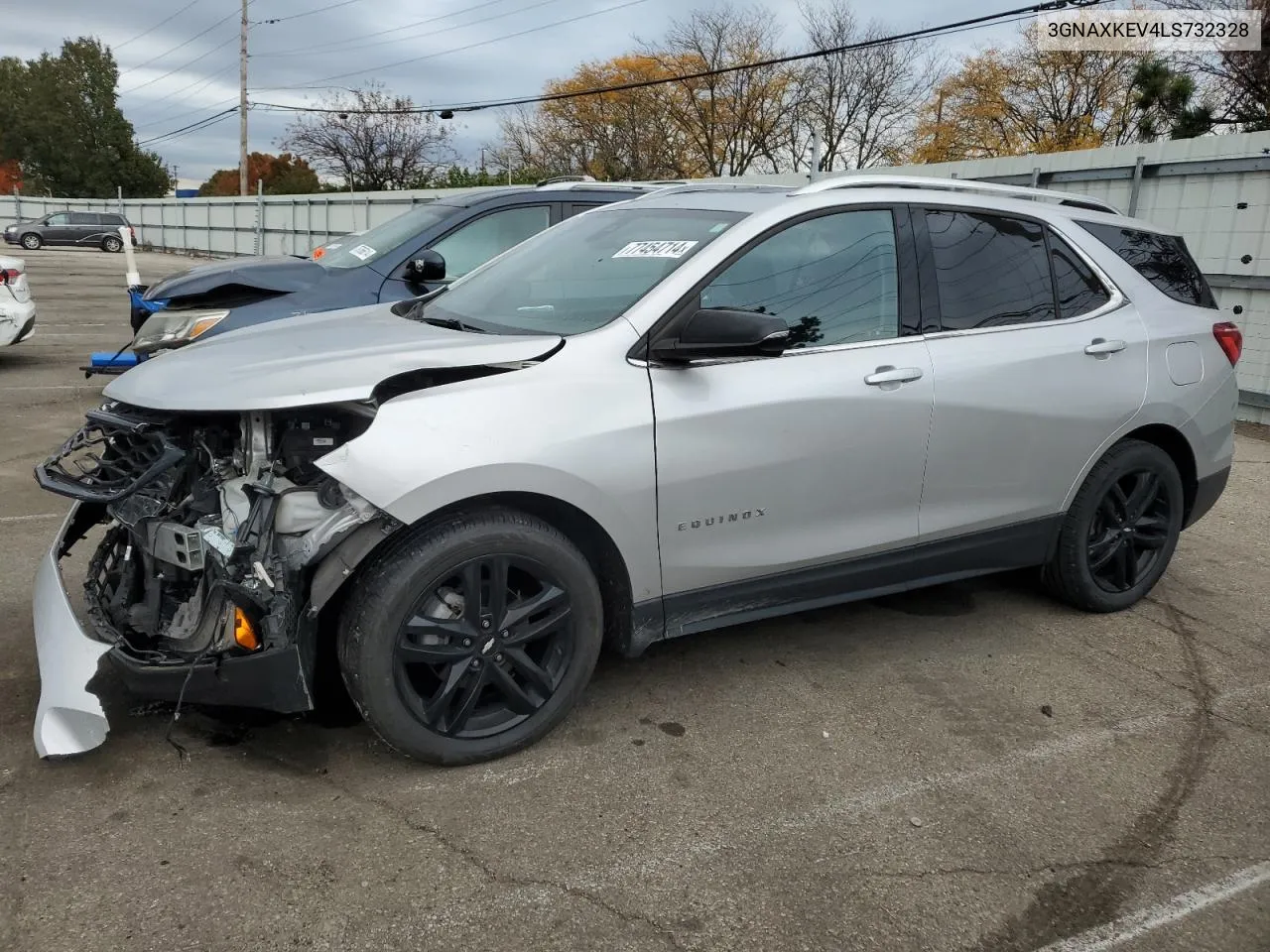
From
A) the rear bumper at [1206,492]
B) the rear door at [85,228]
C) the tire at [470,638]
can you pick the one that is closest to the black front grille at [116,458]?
the tire at [470,638]

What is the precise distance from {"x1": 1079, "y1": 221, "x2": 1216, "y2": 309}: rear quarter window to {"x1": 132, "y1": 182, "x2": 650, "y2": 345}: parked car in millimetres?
3408

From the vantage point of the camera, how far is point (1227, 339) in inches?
177

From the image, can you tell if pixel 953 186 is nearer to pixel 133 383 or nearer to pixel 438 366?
pixel 438 366

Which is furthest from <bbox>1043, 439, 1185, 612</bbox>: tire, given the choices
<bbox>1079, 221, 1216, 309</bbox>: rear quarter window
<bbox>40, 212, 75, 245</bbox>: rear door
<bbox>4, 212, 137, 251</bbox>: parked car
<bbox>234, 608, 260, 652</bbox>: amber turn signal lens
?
<bbox>40, 212, 75, 245</bbox>: rear door

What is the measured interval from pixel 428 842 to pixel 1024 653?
2.63m

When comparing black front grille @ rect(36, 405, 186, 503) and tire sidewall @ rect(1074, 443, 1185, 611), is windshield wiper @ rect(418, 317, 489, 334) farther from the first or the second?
tire sidewall @ rect(1074, 443, 1185, 611)

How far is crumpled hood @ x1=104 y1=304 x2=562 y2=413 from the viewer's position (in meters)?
2.77

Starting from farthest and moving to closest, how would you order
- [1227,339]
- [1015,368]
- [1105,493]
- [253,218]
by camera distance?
[253,218] → [1227,339] → [1105,493] → [1015,368]

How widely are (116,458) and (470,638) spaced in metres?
1.23

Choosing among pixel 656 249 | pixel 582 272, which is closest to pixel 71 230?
pixel 582 272

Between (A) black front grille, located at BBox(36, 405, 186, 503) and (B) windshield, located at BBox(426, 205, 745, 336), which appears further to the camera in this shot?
(B) windshield, located at BBox(426, 205, 745, 336)

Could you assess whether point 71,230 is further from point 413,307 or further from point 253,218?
point 413,307

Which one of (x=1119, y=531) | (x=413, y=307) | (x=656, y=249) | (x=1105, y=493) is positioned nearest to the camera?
(x=656, y=249)

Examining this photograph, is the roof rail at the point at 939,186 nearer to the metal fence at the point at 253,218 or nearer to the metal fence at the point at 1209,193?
the metal fence at the point at 1209,193
